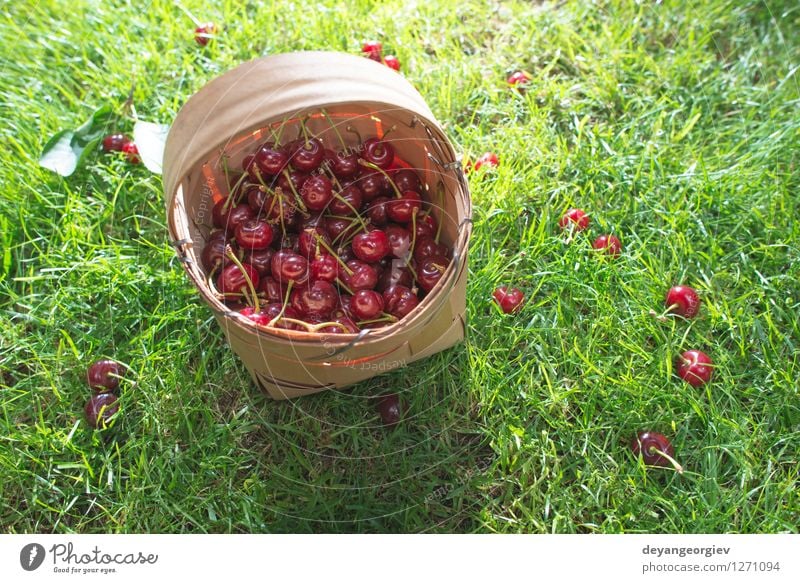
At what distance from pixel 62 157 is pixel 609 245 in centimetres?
170

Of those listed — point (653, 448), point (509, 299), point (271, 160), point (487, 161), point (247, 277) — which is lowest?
point (653, 448)

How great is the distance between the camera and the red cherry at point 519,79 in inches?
104

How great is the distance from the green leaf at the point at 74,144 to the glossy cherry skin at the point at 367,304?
1124 millimetres

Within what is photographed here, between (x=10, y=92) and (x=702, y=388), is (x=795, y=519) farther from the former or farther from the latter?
(x=10, y=92)

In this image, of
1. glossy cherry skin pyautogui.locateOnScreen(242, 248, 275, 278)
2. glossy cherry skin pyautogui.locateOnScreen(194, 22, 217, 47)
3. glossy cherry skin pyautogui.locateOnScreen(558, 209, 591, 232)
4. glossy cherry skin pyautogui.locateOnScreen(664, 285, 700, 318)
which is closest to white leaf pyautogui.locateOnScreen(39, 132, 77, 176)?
glossy cherry skin pyautogui.locateOnScreen(194, 22, 217, 47)

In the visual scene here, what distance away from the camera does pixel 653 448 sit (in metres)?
1.91

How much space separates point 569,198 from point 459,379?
26.7 inches

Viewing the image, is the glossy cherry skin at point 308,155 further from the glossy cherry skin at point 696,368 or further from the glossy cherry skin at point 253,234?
the glossy cherry skin at point 696,368

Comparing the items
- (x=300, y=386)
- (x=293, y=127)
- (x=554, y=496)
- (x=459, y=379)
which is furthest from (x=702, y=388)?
(x=293, y=127)

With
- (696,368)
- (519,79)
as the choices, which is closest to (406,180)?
(519,79)

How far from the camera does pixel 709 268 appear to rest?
7.39ft

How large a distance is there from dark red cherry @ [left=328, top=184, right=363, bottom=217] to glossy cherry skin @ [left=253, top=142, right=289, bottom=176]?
6.5 inches

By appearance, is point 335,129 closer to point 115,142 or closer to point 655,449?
point 115,142

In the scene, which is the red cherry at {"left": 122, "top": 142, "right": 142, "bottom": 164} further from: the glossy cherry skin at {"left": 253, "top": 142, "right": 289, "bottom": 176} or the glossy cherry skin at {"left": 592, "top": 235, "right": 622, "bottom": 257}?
the glossy cherry skin at {"left": 592, "top": 235, "right": 622, "bottom": 257}
